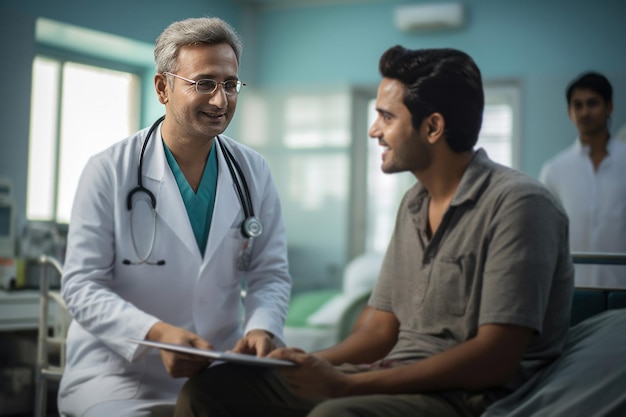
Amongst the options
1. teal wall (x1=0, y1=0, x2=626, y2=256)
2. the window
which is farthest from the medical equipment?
the window

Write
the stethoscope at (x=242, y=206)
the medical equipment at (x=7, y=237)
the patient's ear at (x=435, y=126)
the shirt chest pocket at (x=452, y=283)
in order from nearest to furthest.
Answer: the shirt chest pocket at (x=452, y=283) < the patient's ear at (x=435, y=126) < the stethoscope at (x=242, y=206) < the medical equipment at (x=7, y=237)

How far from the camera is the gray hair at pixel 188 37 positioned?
1.58 meters

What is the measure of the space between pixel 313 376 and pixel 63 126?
3.80 meters

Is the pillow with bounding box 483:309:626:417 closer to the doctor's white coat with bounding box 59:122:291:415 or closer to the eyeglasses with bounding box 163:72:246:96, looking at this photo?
the doctor's white coat with bounding box 59:122:291:415

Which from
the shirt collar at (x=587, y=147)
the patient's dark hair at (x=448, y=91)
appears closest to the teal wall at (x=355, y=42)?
the shirt collar at (x=587, y=147)

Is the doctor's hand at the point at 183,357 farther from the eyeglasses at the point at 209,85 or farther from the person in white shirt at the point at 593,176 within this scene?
the person in white shirt at the point at 593,176

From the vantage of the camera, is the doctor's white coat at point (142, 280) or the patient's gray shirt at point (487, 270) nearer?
the patient's gray shirt at point (487, 270)

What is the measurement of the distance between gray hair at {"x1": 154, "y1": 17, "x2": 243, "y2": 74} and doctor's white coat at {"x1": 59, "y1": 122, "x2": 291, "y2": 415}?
0.18m

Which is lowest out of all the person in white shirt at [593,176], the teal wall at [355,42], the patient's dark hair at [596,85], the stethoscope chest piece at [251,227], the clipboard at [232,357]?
the clipboard at [232,357]

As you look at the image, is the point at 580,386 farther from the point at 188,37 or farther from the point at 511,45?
the point at 511,45

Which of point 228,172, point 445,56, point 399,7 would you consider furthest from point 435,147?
point 399,7

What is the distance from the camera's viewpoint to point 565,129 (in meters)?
4.96

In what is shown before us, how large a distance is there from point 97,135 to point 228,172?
3430 mm

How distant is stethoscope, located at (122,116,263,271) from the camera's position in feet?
5.27
